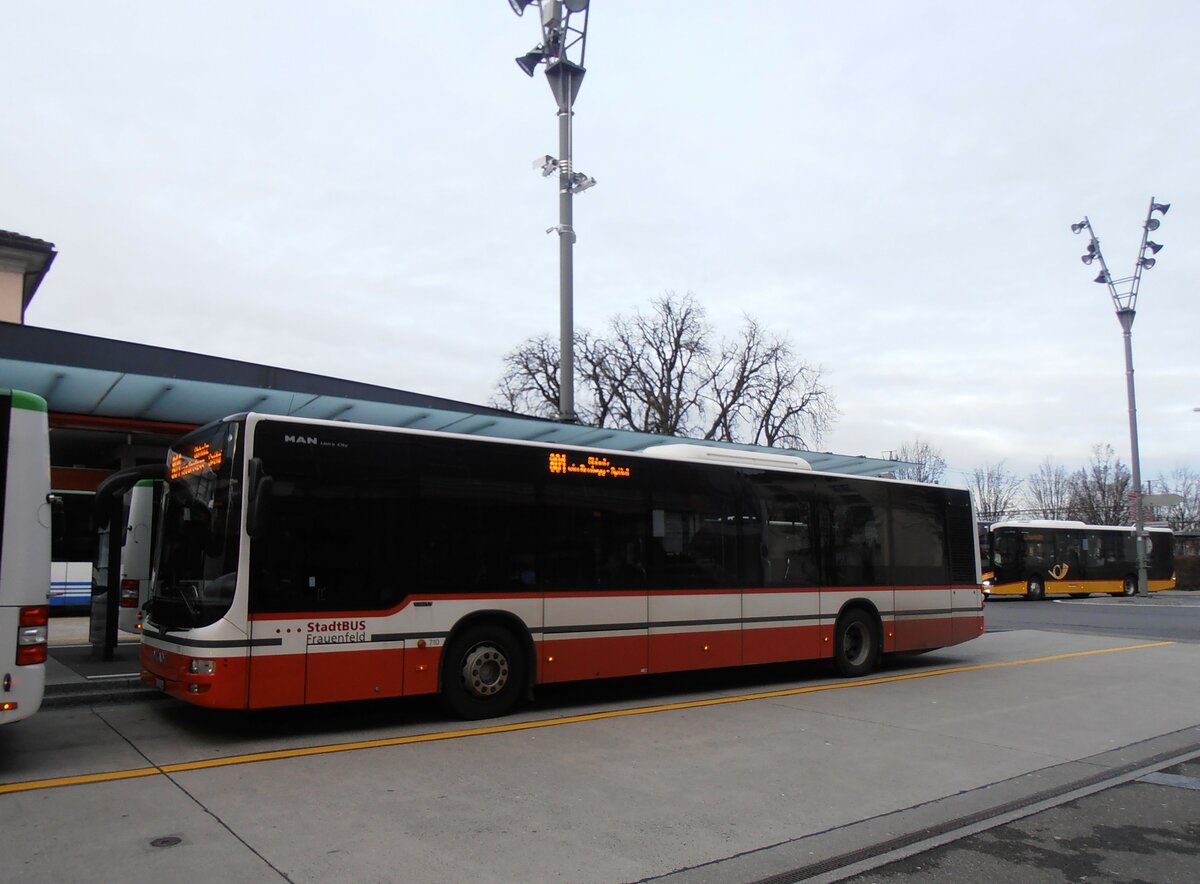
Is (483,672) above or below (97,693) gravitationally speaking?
above

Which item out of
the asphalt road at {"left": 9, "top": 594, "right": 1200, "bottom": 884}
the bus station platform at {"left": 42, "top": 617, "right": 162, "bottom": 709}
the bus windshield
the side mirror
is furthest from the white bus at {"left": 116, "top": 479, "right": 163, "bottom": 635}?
the side mirror

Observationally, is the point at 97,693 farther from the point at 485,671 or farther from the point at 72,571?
the point at 72,571

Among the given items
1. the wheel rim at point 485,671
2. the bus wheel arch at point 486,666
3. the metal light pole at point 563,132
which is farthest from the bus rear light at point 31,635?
the metal light pole at point 563,132

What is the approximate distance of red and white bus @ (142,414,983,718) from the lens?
→ 7898 mm

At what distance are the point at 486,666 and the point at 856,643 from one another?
6.56 meters

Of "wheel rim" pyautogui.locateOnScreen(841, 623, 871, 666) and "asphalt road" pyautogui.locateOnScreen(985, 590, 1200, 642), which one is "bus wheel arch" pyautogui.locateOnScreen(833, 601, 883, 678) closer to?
"wheel rim" pyautogui.locateOnScreen(841, 623, 871, 666)

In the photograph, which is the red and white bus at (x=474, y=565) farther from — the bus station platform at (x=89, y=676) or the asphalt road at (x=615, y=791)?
the bus station platform at (x=89, y=676)

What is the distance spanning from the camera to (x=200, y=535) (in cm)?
814

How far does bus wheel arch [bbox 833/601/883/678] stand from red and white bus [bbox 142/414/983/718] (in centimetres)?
5

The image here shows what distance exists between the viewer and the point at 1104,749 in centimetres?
845

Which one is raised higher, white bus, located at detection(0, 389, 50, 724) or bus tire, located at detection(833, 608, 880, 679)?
white bus, located at detection(0, 389, 50, 724)

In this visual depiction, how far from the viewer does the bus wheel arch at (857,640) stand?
42.2ft

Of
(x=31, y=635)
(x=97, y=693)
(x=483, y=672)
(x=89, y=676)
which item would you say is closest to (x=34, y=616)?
(x=31, y=635)

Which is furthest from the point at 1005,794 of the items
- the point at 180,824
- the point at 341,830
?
the point at 180,824
